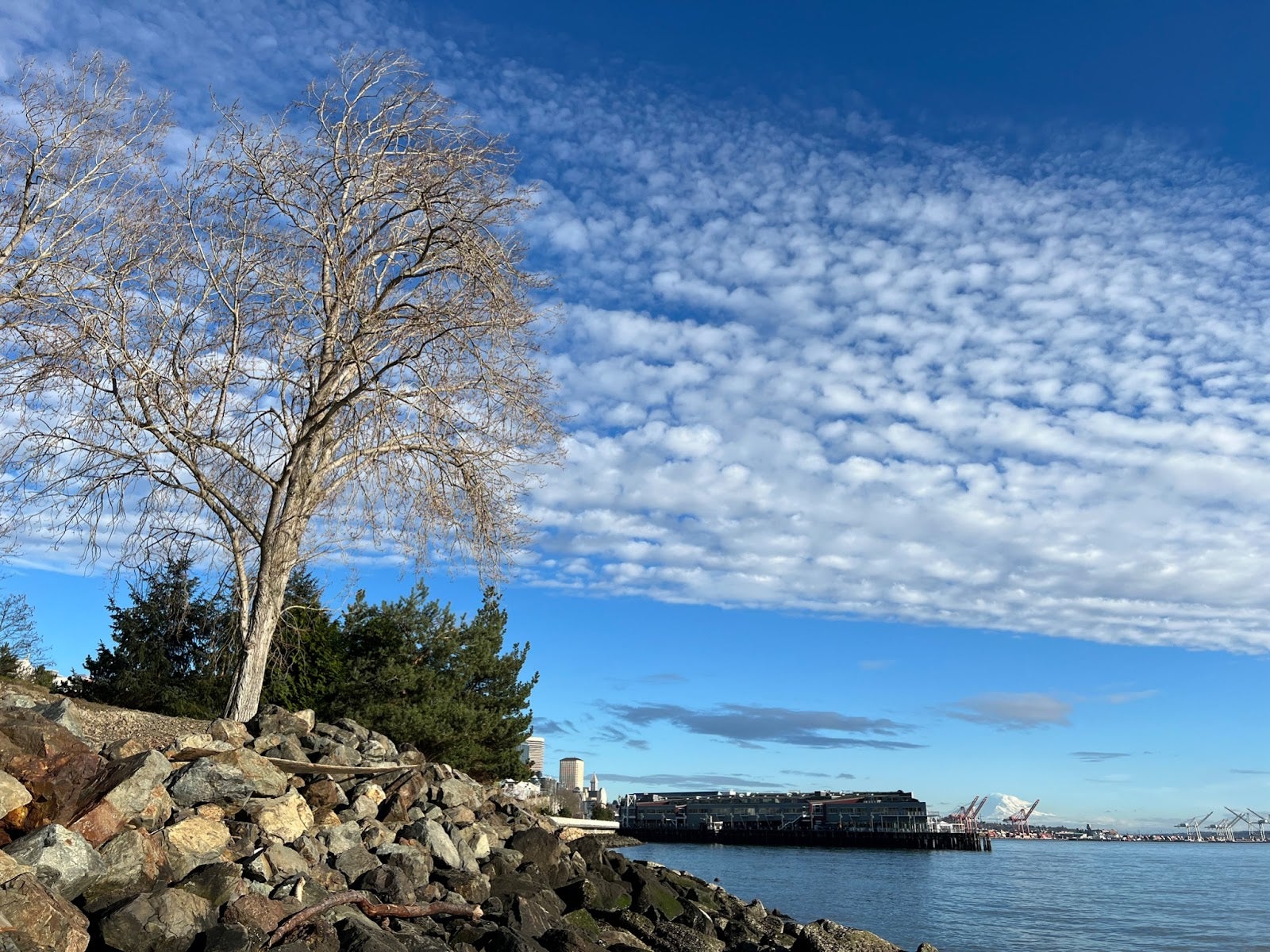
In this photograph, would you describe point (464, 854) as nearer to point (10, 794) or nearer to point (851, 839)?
point (10, 794)

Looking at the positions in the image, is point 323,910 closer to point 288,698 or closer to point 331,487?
point 331,487

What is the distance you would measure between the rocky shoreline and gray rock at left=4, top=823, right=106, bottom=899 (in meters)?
0.02

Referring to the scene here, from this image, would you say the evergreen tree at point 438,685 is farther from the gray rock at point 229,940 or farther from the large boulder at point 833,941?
the gray rock at point 229,940

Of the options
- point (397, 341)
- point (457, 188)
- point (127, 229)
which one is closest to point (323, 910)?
point (397, 341)

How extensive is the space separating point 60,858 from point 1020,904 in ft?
152

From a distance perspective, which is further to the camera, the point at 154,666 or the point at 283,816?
the point at 154,666

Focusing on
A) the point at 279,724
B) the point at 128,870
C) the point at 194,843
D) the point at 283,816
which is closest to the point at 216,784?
the point at 283,816

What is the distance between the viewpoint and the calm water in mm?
Answer: 31000

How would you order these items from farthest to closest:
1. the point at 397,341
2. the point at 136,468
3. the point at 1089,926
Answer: the point at 1089,926
the point at 397,341
the point at 136,468

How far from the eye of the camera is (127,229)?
2080 cm

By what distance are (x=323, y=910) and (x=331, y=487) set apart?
1073cm

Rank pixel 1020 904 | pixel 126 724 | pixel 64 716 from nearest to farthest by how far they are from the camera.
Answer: pixel 64 716, pixel 126 724, pixel 1020 904

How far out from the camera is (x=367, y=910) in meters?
10.9

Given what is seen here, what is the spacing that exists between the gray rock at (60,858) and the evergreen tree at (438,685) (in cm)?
2067
